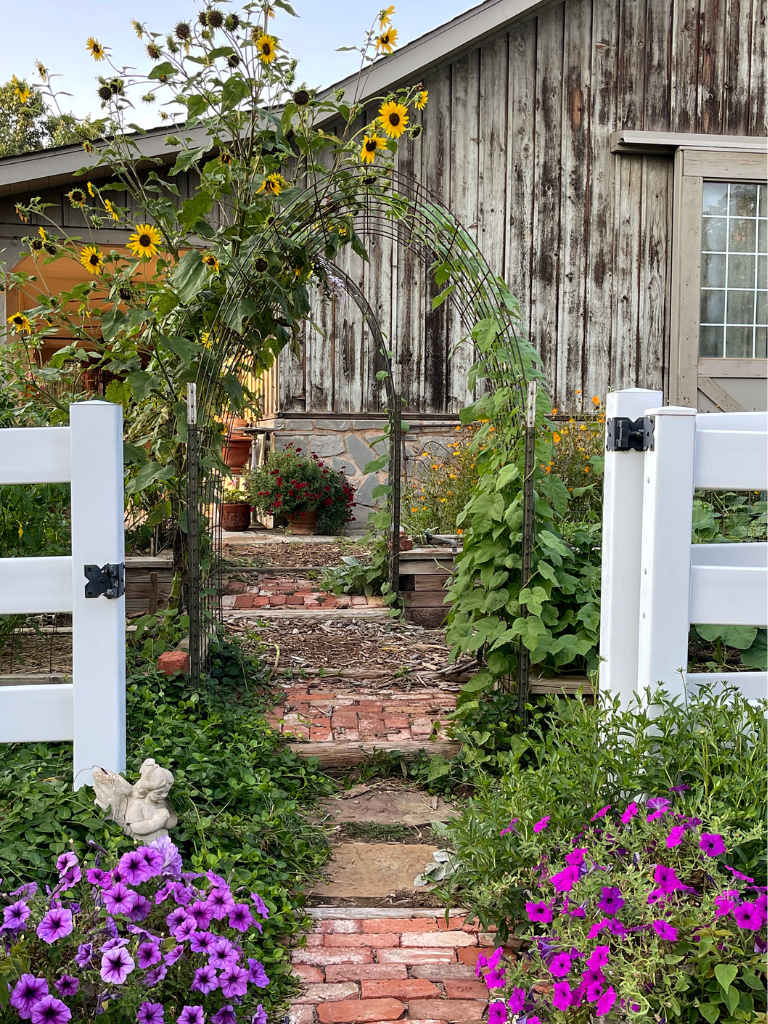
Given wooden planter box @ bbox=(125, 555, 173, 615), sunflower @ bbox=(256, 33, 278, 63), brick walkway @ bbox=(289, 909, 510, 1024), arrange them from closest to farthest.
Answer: brick walkway @ bbox=(289, 909, 510, 1024), sunflower @ bbox=(256, 33, 278, 63), wooden planter box @ bbox=(125, 555, 173, 615)

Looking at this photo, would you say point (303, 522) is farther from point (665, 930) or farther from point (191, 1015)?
point (665, 930)

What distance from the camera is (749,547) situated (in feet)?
7.79

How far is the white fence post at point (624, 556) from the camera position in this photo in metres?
2.34

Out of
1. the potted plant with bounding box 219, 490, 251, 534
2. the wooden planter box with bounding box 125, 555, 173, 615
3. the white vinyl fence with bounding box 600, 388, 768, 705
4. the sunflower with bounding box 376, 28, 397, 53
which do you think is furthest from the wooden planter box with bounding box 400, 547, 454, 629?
the white vinyl fence with bounding box 600, 388, 768, 705

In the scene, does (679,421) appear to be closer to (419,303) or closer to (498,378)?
(498,378)

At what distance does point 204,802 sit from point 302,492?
5260 millimetres

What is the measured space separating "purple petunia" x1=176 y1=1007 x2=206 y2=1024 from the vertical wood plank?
7.33 m

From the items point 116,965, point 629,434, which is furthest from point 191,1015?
point 629,434

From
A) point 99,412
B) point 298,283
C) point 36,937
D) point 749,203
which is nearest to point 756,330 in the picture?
point 749,203

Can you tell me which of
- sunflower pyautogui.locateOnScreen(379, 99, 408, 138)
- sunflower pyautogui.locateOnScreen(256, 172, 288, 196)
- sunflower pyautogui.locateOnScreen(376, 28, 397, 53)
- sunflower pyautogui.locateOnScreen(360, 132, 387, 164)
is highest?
sunflower pyautogui.locateOnScreen(376, 28, 397, 53)

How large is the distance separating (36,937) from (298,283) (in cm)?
292

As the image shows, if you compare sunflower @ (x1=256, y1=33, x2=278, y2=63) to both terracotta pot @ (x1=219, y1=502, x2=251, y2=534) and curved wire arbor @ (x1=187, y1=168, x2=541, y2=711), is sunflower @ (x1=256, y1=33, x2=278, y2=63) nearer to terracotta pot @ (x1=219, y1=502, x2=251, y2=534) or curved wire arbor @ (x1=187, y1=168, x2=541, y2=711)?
curved wire arbor @ (x1=187, y1=168, x2=541, y2=711)

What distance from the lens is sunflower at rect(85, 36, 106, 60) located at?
3.62 metres

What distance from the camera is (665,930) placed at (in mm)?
1614
